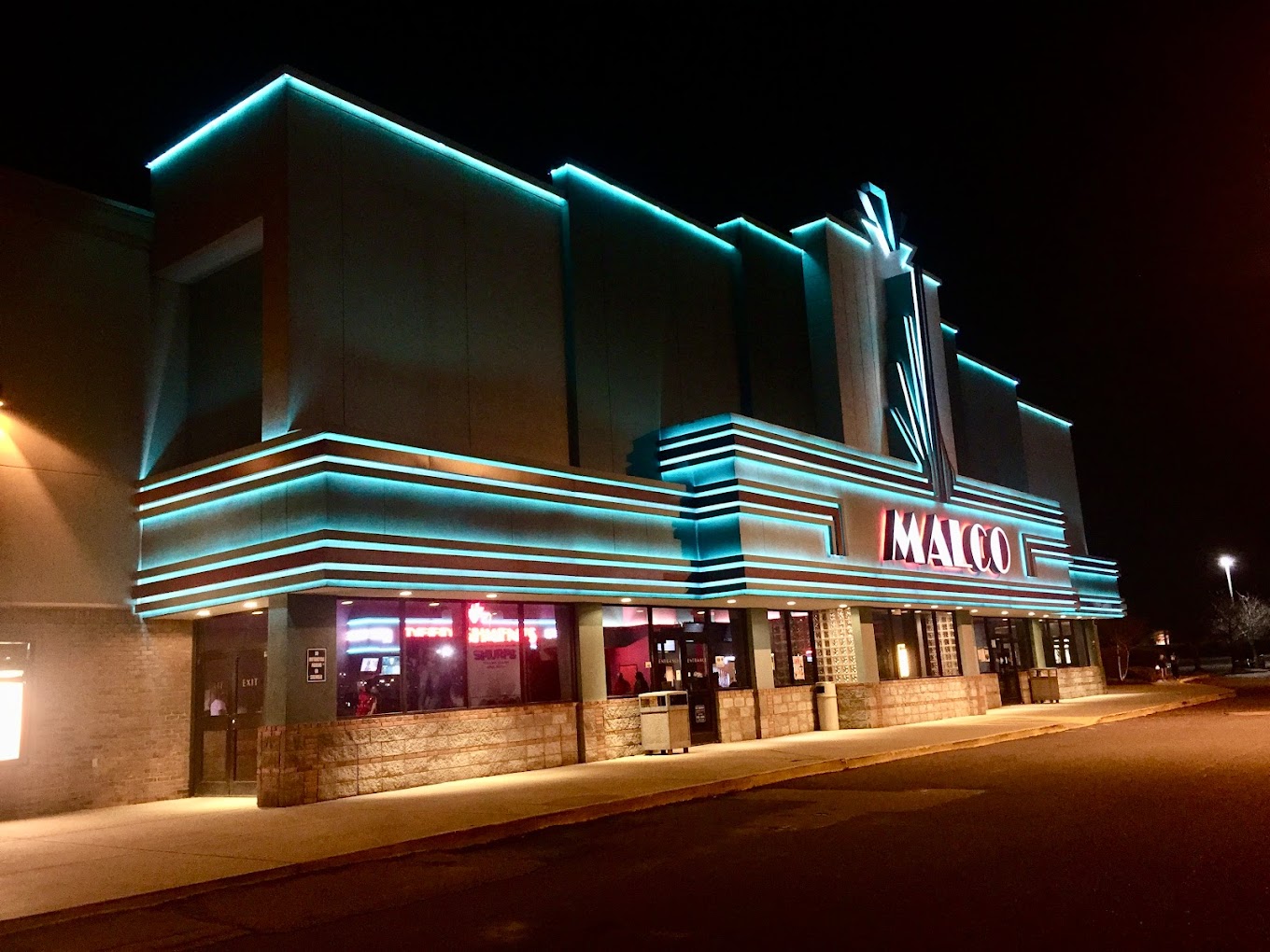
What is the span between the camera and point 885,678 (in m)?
29.8

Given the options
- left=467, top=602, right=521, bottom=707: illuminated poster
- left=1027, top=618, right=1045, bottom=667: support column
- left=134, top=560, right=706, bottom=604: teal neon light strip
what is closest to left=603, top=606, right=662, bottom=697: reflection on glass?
left=467, top=602, right=521, bottom=707: illuminated poster

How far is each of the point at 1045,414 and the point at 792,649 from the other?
2555 cm

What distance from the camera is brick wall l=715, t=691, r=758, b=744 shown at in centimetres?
2404

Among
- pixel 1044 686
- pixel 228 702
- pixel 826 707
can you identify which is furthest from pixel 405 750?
pixel 1044 686

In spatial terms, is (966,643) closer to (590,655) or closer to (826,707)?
(826,707)

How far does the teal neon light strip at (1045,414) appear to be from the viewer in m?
45.2

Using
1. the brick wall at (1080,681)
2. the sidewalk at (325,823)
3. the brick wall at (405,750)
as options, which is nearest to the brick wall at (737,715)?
the sidewalk at (325,823)

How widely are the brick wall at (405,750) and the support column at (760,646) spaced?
599cm

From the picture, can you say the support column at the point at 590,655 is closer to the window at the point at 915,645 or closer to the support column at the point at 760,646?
the support column at the point at 760,646

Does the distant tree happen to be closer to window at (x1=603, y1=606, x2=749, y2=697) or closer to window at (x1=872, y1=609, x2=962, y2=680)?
window at (x1=872, y1=609, x2=962, y2=680)

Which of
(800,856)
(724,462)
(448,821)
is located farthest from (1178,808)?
(724,462)

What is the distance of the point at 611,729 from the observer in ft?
70.8

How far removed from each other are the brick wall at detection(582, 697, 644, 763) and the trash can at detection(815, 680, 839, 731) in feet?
21.6

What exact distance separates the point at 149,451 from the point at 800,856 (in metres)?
14.7
